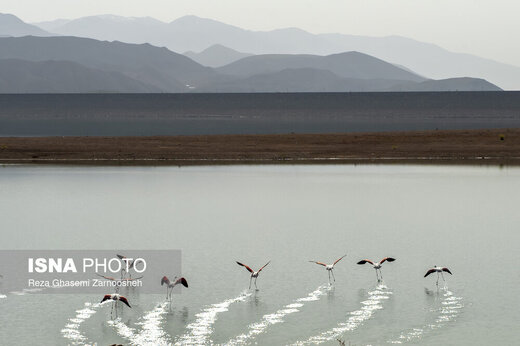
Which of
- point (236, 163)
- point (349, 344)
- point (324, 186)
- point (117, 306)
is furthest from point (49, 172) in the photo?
point (349, 344)

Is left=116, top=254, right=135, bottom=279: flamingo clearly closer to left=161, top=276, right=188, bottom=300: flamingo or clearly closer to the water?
the water

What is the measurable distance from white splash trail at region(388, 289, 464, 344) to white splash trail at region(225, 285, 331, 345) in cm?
327

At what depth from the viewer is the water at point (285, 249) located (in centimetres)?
2036

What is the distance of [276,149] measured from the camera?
82.4 m

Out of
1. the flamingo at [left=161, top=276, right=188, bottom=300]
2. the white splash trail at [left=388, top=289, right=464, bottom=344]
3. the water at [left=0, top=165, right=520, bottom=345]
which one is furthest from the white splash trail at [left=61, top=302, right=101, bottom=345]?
the white splash trail at [left=388, top=289, right=464, bottom=344]

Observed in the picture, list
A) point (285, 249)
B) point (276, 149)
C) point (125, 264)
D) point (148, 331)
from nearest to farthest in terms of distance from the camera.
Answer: point (148, 331) → point (125, 264) → point (285, 249) → point (276, 149)

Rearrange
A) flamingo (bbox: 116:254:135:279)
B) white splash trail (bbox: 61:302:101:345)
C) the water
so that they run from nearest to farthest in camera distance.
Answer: white splash trail (bbox: 61:302:101:345) < the water < flamingo (bbox: 116:254:135:279)

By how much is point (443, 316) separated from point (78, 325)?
9633 millimetres

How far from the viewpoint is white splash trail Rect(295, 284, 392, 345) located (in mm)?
19531

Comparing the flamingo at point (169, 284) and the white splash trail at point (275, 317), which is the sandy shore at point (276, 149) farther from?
the flamingo at point (169, 284)

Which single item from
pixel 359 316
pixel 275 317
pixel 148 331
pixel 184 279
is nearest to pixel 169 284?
pixel 184 279

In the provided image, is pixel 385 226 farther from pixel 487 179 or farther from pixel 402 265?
pixel 487 179

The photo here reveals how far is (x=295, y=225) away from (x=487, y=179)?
26.2m

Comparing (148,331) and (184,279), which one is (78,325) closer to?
(148,331)
